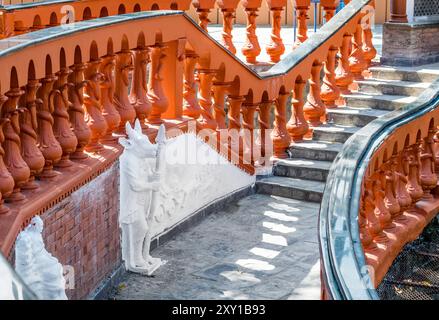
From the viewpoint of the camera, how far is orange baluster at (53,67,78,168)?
24.1ft

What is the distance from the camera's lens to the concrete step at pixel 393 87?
12.0m

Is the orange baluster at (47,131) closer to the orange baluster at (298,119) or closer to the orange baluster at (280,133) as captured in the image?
the orange baluster at (280,133)

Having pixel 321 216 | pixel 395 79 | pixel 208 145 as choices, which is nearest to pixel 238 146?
pixel 208 145

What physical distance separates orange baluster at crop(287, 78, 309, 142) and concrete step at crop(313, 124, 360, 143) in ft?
0.42

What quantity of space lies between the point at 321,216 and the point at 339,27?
19.8 ft

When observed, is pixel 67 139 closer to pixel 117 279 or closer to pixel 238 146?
pixel 117 279

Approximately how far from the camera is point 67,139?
7.40 m

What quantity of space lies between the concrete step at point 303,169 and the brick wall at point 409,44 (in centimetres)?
237

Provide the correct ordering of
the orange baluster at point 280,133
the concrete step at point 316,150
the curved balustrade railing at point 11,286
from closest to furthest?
the curved balustrade railing at point 11,286 → the concrete step at point 316,150 → the orange baluster at point 280,133

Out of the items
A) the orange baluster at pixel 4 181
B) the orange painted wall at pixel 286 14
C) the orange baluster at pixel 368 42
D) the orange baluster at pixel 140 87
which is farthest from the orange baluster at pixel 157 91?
the orange painted wall at pixel 286 14

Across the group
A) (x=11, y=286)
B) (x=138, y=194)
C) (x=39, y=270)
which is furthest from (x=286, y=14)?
(x=11, y=286)

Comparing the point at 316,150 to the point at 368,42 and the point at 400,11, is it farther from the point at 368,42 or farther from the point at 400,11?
the point at 400,11

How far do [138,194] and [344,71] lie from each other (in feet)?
16.4

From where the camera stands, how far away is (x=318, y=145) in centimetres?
1136
